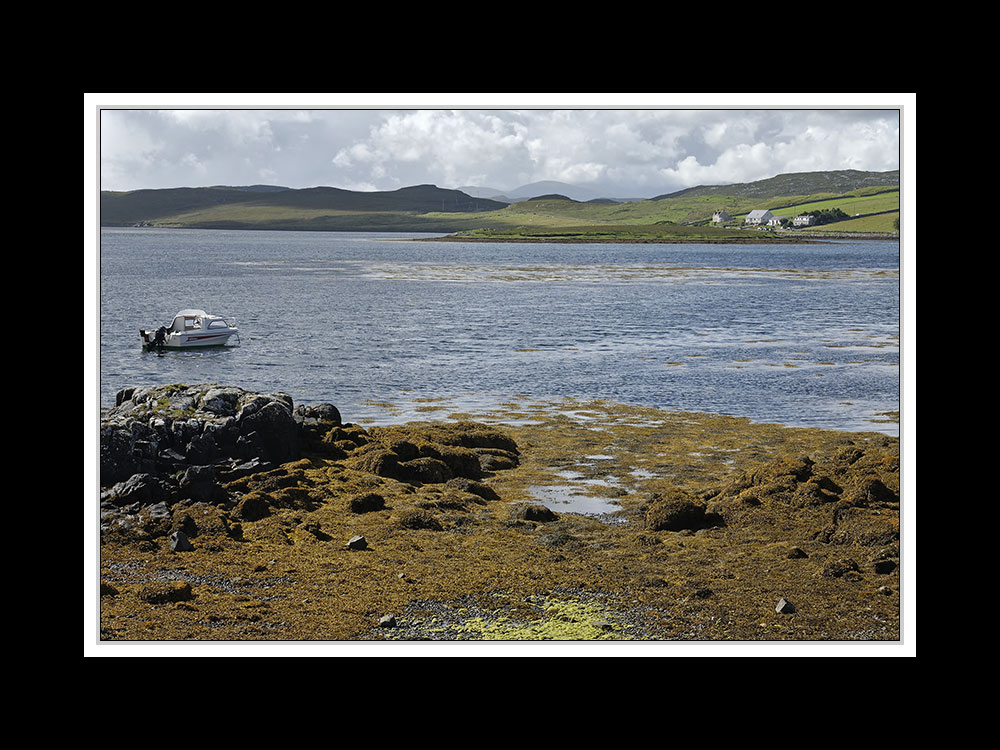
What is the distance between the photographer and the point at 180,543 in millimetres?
9688

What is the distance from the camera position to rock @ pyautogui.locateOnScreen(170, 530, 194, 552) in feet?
31.7

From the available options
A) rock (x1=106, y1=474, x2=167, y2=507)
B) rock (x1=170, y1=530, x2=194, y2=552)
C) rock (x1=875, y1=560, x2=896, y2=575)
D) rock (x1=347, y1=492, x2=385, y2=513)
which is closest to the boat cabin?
rock (x1=106, y1=474, x2=167, y2=507)

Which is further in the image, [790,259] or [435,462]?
[790,259]

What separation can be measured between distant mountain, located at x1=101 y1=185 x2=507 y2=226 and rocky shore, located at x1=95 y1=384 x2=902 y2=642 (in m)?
2.25

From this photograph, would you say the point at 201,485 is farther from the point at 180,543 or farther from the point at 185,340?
the point at 185,340

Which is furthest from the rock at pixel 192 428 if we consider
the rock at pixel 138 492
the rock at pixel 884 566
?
the rock at pixel 884 566

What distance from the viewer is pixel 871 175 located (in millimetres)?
10531

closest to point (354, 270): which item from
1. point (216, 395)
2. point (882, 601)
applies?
point (216, 395)

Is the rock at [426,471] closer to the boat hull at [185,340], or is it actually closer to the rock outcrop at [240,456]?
the rock outcrop at [240,456]

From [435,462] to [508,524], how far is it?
1680 mm

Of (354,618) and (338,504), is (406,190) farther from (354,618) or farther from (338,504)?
(354,618)

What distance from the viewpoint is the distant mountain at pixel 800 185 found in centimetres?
1080

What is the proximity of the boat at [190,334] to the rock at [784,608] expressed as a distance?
6869 mm

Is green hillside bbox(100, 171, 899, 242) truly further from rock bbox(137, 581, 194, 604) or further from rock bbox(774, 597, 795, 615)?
rock bbox(137, 581, 194, 604)
